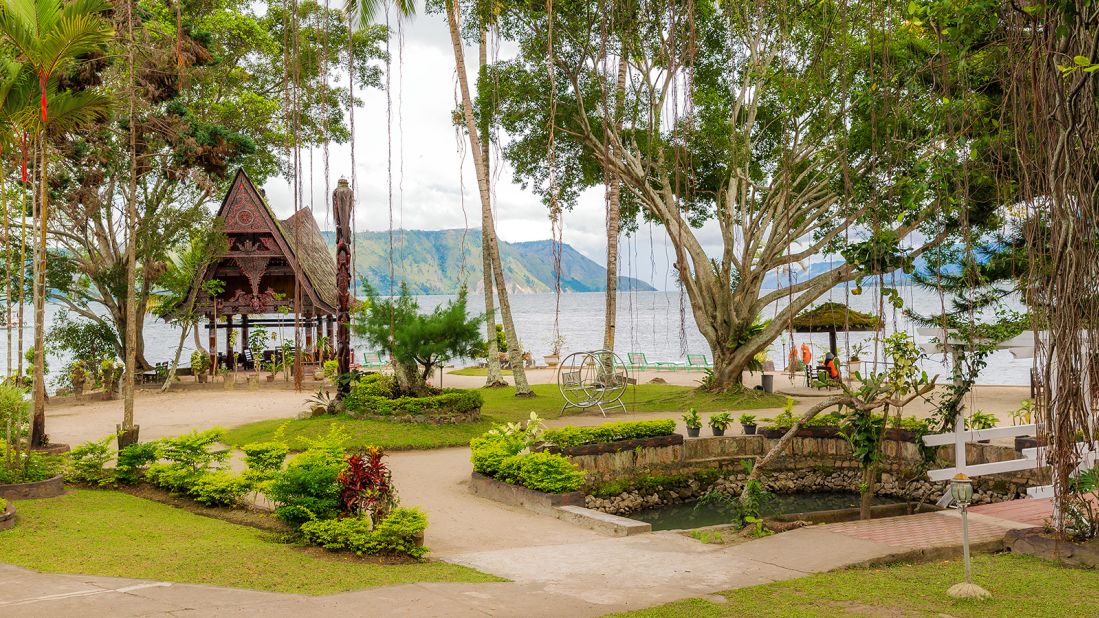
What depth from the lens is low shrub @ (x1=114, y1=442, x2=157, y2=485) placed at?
11.1m

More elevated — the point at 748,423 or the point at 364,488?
the point at 364,488

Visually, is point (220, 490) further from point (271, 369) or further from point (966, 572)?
point (271, 369)

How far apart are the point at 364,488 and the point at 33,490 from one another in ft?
14.0

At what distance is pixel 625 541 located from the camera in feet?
28.3

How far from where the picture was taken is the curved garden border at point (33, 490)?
382 inches

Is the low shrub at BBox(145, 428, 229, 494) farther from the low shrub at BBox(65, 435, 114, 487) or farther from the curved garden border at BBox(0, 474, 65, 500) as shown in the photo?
the curved garden border at BBox(0, 474, 65, 500)

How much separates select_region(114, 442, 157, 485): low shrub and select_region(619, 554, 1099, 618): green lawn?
764 centimetres

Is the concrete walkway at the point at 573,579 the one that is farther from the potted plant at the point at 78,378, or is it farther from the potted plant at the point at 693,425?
the potted plant at the point at 78,378

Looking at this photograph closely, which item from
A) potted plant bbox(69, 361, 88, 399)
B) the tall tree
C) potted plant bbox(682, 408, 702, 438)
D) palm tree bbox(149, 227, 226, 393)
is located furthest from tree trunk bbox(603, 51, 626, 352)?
potted plant bbox(69, 361, 88, 399)

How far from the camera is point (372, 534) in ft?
25.8

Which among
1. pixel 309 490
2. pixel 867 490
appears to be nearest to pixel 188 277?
pixel 309 490

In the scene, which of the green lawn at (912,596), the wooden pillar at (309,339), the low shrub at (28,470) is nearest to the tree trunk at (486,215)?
the wooden pillar at (309,339)

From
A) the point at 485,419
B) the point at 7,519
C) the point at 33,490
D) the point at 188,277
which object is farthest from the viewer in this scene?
the point at 188,277

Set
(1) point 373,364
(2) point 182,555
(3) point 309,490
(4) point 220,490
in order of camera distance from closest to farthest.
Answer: (2) point 182,555 → (3) point 309,490 → (4) point 220,490 → (1) point 373,364
